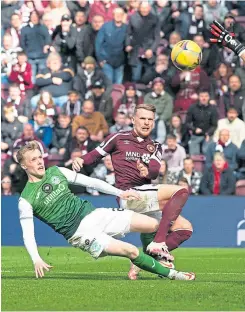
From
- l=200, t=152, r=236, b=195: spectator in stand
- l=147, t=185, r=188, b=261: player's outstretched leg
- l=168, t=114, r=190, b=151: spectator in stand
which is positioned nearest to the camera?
l=147, t=185, r=188, b=261: player's outstretched leg

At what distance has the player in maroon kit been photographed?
11.4 m

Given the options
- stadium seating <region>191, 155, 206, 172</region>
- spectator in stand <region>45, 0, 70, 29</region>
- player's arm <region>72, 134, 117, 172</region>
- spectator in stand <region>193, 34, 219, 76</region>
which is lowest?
stadium seating <region>191, 155, 206, 172</region>

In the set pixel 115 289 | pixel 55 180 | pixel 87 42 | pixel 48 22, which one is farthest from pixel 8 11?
pixel 115 289

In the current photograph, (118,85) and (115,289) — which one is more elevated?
(118,85)

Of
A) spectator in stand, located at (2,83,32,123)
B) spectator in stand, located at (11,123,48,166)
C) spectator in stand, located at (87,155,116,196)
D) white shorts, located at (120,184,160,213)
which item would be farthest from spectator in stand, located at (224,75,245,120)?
white shorts, located at (120,184,160,213)

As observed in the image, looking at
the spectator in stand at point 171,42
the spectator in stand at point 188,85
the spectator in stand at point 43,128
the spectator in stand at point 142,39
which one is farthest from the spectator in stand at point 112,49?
the spectator in stand at point 43,128

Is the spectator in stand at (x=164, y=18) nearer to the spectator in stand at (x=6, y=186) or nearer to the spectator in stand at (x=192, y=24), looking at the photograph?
the spectator in stand at (x=192, y=24)

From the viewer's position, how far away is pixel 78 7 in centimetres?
2364

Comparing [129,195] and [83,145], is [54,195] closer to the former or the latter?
[129,195]

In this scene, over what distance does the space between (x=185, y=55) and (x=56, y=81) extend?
9941mm

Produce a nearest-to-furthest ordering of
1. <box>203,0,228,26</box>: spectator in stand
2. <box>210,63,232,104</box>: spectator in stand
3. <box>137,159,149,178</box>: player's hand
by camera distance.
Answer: <box>137,159,149,178</box>: player's hand, <box>210,63,232,104</box>: spectator in stand, <box>203,0,228,26</box>: spectator in stand

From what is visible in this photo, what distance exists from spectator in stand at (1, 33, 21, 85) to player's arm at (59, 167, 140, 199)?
1284 centimetres

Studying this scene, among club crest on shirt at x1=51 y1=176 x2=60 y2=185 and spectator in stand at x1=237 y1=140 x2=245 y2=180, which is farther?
spectator in stand at x1=237 y1=140 x2=245 y2=180

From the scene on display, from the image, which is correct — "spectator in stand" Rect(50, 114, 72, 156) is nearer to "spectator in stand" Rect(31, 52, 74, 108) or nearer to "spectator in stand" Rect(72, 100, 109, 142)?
"spectator in stand" Rect(72, 100, 109, 142)
